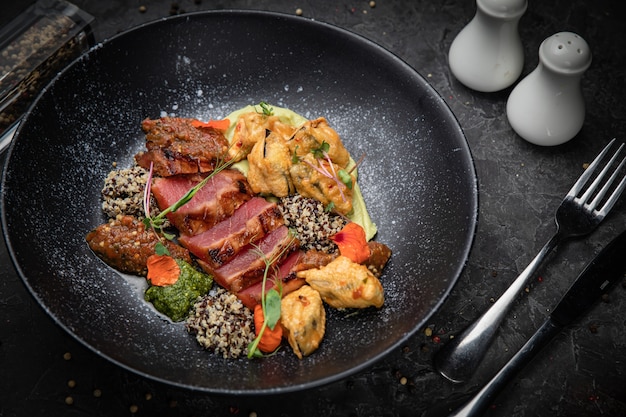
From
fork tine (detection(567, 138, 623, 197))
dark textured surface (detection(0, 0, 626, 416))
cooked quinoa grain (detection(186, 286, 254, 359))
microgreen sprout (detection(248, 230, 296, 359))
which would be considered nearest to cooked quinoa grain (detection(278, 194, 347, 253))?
microgreen sprout (detection(248, 230, 296, 359))

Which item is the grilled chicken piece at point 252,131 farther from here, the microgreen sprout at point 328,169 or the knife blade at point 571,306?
the knife blade at point 571,306

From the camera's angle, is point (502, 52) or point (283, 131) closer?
point (283, 131)

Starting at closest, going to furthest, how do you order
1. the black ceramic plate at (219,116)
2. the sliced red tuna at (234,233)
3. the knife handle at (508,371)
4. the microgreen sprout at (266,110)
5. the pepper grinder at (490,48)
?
the black ceramic plate at (219,116) → the knife handle at (508,371) → the sliced red tuna at (234,233) → the microgreen sprout at (266,110) → the pepper grinder at (490,48)

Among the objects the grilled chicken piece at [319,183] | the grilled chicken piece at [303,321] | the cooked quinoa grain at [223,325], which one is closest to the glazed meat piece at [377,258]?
the grilled chicken piece at [319,183]

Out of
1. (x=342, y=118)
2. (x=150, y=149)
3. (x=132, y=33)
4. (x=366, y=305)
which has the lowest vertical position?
(x=366, y=305)

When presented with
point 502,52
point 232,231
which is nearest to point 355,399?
point 232,231

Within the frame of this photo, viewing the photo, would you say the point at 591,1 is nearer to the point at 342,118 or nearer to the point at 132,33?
the point at 342,118

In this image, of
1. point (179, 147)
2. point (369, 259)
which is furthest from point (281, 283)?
point (179, 147)
